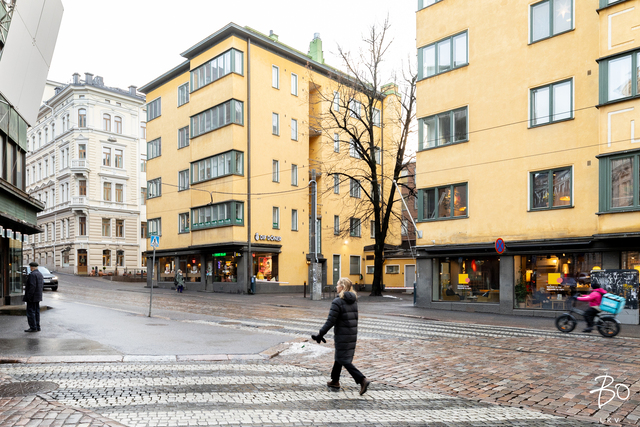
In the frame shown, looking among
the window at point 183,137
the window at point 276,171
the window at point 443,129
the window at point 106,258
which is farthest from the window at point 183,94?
the window at point 443,129

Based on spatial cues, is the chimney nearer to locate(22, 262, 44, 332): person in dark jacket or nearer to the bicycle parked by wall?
locate(22, 262, 44, 332): person in dark jacket

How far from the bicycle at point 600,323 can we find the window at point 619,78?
27.4ft

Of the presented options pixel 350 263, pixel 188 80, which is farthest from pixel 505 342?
pixel 188 80

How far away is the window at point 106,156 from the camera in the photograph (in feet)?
202

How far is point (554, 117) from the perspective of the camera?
2133cm

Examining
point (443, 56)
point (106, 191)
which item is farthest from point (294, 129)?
point (106, 191)

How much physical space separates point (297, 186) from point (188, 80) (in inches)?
498

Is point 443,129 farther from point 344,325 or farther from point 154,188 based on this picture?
point 154,188

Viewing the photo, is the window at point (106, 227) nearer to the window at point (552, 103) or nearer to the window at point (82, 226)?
the window at point (82, 226)

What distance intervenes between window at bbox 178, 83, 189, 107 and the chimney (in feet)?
37.7

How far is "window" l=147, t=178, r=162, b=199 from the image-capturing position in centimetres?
4722

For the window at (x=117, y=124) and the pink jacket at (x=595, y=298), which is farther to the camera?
the window at (x=117, y=124)

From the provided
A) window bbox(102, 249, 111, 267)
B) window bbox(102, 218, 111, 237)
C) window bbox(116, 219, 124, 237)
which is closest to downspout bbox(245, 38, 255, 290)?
window bbox(102, 249, 111, 267)

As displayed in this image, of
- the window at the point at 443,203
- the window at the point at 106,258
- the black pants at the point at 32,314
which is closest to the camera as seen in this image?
the black pants at the point at 32,314
